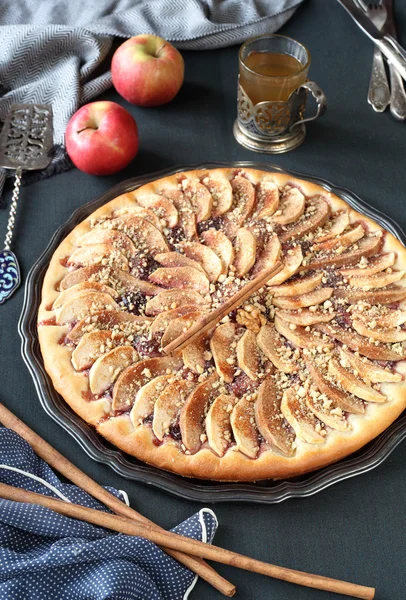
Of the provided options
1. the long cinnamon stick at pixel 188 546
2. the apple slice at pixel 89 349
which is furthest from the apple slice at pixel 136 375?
the long cinnamon stick at pixel 188 546

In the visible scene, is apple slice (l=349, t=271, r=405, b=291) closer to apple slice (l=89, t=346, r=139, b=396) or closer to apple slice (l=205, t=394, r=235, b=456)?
apple slice (l=205, t=394, r=235, b=456)

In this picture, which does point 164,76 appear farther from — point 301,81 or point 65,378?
point 65,378

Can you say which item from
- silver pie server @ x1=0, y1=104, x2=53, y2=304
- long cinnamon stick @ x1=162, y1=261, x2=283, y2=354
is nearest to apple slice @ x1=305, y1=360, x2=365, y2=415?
long cinnamon stick @ x1=162, y1=261, x2=283, y2=354

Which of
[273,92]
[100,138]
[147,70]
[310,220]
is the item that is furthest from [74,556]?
[147,70]

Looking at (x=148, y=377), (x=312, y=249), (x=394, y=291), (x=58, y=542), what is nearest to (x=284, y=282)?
(x=312, y=249)

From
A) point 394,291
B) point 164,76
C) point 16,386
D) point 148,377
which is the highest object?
point 164,76

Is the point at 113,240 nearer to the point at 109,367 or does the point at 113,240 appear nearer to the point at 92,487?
the point at 109,367
